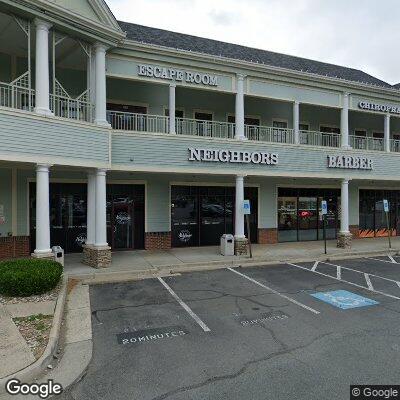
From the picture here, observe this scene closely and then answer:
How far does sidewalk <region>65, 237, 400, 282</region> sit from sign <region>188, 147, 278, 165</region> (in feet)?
13.6

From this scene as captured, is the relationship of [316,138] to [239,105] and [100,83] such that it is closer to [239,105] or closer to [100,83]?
[239,105]

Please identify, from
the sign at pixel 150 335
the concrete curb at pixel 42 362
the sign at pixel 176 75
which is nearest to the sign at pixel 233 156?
the sign at pixel 176 75

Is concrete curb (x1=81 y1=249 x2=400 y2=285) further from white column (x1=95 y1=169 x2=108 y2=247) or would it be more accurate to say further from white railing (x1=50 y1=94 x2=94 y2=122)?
white railing (x1=50 y1=94 x2=94 y2=122)

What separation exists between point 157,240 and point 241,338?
1072cm

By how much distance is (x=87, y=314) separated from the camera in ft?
27.5

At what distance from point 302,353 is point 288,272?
7.05 meters

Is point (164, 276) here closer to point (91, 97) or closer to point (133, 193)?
point (133, 193)

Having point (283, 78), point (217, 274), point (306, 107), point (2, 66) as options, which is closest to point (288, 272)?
point (217, 274)

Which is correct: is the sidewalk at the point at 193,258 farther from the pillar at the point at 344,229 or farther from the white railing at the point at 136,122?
the white railing at the point at 136,122

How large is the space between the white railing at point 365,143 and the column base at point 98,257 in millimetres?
15349

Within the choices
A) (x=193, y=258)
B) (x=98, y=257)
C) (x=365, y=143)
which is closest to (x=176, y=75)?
(x=193, y=258)

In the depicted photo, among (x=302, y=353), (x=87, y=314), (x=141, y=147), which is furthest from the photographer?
(x=141, y=147)

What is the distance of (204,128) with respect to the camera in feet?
56.4

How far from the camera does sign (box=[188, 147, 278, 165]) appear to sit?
1523cm
